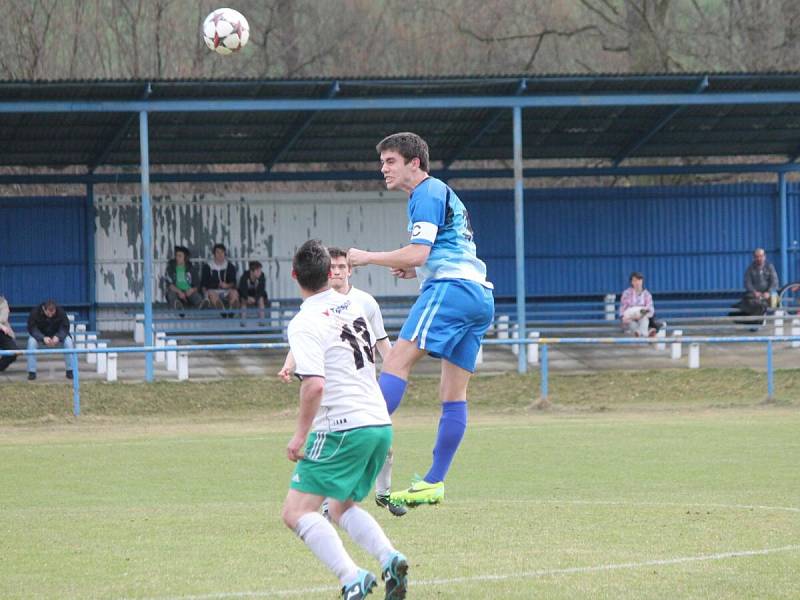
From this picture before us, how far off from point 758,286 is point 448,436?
1865 cm

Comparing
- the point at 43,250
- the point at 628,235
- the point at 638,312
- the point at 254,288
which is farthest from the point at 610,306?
the point at 43,250

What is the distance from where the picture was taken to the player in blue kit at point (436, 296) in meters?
7.91

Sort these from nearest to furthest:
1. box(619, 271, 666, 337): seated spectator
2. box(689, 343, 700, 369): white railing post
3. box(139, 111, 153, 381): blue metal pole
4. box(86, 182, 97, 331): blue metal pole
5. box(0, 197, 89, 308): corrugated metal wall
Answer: box(139, 111, 153, 381): blue metal pole, box(689, 343, 700, 369): white railing post, box(619, 271, 666, 337): seated spectator, box(0, 197, 89, 308): corrugated metal wall, box(86, 182, 97, 331): blue metal pole

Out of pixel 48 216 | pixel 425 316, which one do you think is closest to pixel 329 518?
pixel 425 316

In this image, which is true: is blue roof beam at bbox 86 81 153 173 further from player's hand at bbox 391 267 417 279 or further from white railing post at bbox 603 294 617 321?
player's hand at bbox 391 267 417 279

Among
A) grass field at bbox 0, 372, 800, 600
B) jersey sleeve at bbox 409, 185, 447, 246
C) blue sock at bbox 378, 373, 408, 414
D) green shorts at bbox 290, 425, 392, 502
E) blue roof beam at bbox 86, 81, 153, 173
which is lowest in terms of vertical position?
grass field at bbox 0, 372, 800, 600

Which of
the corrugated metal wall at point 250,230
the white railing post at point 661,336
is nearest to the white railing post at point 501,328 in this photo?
the corrugated metal wall at point 250,230

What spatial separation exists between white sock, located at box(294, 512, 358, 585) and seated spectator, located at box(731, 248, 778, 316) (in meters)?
20.5

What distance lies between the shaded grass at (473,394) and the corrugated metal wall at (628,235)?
255 inches

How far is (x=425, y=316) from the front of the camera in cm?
804

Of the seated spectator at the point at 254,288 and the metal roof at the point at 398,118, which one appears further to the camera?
the seated spectator at the point at 254,288

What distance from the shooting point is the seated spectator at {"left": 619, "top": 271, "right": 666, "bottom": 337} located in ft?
78.6

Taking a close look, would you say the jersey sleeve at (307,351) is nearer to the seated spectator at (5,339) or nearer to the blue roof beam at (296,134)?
the seated spectator at (5,339)

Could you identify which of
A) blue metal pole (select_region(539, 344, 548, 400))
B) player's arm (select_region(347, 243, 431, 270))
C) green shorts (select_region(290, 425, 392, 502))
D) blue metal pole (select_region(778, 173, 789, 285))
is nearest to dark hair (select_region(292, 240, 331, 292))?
green shorts (select_region(290, 425, 392, 502))
